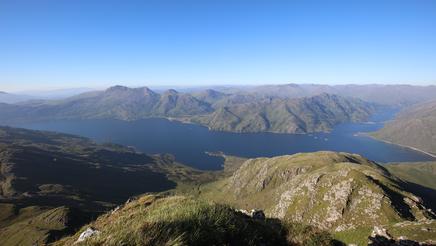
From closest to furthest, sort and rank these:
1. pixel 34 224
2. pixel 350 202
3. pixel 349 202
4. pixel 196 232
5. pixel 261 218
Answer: pixel 196 232
pixel 261 218
pixel 350 202
pixel 349 202
pixel 34 224

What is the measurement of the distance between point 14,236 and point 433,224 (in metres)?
172

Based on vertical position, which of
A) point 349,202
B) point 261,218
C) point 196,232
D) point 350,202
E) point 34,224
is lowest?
point 34,224

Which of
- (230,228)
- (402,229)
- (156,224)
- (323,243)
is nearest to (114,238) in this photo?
(156,224)

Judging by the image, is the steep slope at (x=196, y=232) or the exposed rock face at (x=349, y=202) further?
the exposed rock face at (x=349, y=202)

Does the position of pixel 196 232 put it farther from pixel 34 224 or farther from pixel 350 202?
pixel 34 224

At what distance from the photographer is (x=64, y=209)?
17025 cm

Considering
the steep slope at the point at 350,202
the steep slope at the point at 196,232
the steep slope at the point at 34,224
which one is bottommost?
the steep slope at the point at 34,224

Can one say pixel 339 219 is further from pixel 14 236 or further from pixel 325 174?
pixel 14 236

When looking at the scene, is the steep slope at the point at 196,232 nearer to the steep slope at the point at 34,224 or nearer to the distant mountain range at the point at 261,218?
the distant mountain range at the point at 261,218

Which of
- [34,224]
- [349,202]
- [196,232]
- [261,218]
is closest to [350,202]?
[349,202]

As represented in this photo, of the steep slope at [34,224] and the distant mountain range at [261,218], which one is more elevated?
the distant mountain range at [261,218]

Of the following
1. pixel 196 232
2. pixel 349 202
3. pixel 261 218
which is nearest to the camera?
pixel 196 232

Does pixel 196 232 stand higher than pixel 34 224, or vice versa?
pixel 196 232

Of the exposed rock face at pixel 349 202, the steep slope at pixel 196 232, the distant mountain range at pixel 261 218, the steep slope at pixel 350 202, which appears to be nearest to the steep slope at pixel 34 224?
the distant mountain range at pixel 261 218
